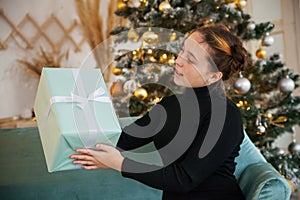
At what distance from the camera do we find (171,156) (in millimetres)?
1186

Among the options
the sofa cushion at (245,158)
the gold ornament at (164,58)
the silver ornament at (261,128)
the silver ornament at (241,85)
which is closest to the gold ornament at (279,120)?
the silver ornament at (261,128)

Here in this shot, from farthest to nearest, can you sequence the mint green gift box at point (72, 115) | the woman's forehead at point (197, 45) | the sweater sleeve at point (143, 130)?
the sweater sleeve at point (143, 130) < the woman's forehead at point (197, 45) < the mint green gift box at point (72, 115)

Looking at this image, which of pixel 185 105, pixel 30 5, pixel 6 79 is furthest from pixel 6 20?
pixel 185 105

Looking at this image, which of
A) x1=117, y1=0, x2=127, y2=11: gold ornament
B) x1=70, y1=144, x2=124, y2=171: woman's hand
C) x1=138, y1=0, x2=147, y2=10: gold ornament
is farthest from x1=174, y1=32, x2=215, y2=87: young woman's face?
x1=117, y1=0, x2=127, y2=11: gold ornament

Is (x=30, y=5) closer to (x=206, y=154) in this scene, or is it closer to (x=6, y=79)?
(x=6, y=79)

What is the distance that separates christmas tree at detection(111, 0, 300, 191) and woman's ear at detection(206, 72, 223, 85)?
111cm

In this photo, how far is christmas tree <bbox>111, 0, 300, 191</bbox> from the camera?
2.38 metres

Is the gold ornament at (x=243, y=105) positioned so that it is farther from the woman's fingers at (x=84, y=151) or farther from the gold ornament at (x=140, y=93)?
the woman's fingers at (x=84, y=151)

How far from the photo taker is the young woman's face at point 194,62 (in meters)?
1.17

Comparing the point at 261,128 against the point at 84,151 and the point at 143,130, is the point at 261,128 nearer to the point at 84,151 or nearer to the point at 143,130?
the point at 143,130

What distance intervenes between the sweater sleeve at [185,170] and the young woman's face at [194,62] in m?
0.20

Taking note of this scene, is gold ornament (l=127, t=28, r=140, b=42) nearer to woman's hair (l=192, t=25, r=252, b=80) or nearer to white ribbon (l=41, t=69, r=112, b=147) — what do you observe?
woman's hair (l=192, t=25, r=252, b=80)

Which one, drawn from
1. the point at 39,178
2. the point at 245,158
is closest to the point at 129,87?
the point at 39,178

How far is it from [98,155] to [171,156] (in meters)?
0.24
